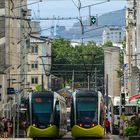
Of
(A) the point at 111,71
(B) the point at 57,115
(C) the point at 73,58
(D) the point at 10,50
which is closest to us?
(B) the point at 57,115

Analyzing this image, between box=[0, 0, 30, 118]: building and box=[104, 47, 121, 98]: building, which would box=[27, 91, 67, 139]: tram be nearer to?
box=[0, 0, 30, 118]: building

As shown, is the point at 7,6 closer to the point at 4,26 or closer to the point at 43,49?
the point at 4,26

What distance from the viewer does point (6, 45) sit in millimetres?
79750

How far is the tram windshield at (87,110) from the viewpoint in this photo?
46.9m

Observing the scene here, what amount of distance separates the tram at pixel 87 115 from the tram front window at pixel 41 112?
172 centimetres

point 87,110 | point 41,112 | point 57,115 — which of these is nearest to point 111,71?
point 57,115

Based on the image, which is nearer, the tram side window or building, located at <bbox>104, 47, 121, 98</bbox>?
the tram side window

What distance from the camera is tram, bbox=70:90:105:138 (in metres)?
46.8

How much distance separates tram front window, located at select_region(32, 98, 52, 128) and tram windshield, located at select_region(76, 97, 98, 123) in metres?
1.95

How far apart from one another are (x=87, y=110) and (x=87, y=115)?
0.32 meters

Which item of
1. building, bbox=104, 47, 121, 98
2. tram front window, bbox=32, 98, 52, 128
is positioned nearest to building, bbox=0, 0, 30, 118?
tram front window, bbox=32, 98, 52, 128

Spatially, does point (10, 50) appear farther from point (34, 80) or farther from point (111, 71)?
point (34, 80)

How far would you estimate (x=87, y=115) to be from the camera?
154ft

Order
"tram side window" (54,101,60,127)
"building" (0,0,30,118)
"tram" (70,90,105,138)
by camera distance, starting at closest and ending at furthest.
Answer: "tram" (70,90,105,138) → "tram side window" (54,101,60,127) → "building" (0,0,30,118)
